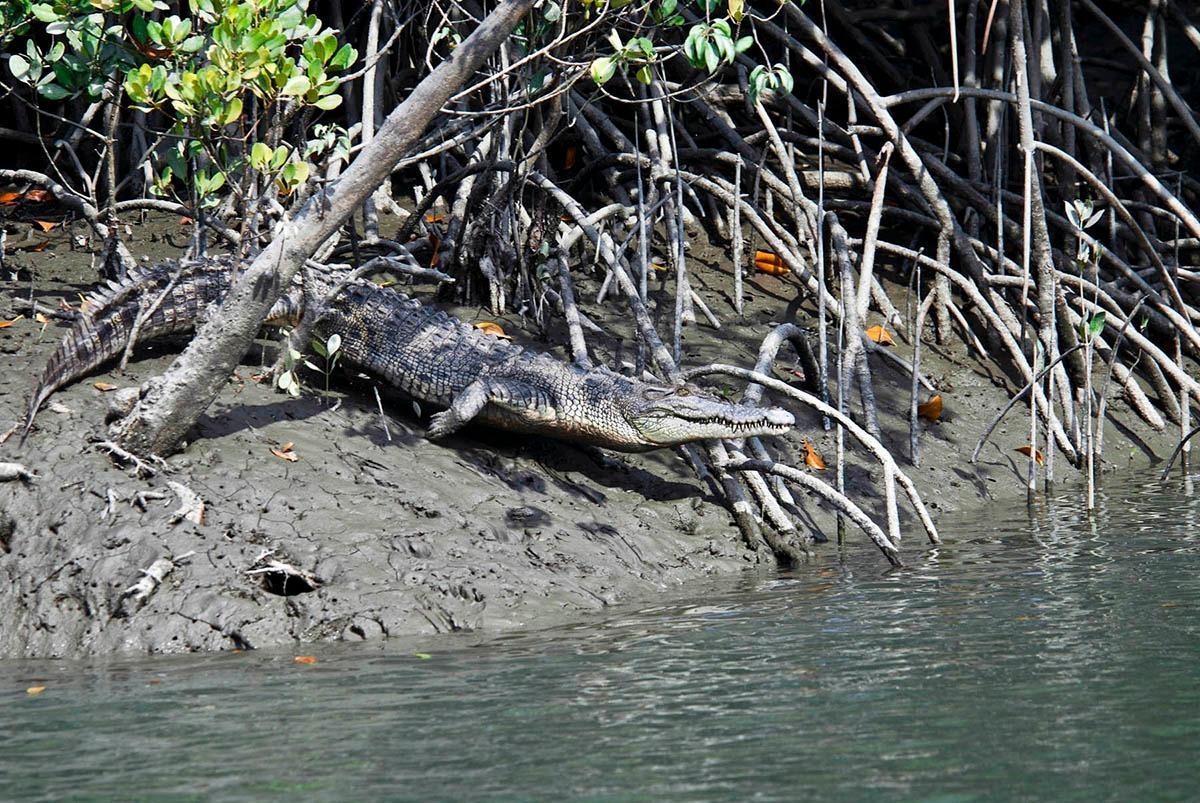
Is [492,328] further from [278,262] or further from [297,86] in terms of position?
[297,86]

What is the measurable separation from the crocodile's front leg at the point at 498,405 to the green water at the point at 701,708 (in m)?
1.42

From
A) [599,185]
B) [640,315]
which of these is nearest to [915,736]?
[640,315]

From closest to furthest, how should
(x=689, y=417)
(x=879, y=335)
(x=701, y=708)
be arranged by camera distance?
(x=701, y=708) < (x=689, y=417) < (x=879, y=335)

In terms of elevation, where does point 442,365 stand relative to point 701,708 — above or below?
above

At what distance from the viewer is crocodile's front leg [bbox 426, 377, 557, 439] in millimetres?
6430

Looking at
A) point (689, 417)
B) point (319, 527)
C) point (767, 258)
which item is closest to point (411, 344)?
point (689, 417)

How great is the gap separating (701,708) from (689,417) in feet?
8.71

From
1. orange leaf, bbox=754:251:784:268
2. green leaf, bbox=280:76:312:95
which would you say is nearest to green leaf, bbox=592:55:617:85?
green leaf, bbox=280:76:312:95

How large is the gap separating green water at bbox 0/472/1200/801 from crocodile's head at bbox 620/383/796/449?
0.95 meters

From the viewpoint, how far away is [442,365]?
22.3 feet

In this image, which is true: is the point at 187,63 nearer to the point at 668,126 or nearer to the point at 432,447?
the point at 432,447

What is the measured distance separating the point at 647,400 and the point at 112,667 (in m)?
2.75

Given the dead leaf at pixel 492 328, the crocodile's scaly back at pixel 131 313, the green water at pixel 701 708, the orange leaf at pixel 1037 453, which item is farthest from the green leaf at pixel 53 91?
the orange leaf at pixel 1037 453

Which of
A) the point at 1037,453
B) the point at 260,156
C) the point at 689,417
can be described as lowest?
the point at 1037,453
